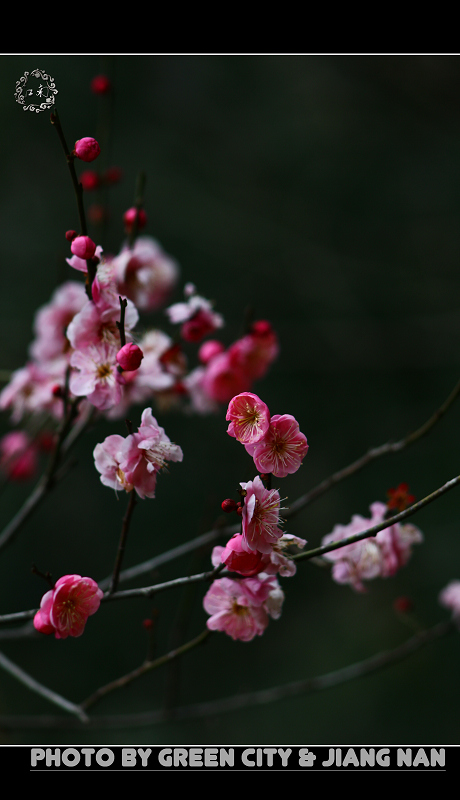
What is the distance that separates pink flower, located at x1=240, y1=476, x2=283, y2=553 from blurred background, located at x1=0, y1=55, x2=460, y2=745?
191cm

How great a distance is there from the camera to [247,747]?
2.20 feet

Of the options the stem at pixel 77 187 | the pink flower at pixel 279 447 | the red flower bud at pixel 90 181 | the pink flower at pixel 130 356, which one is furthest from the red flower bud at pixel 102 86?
the pink flower at pixel 279 447

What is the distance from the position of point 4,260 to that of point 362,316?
59.9 inches

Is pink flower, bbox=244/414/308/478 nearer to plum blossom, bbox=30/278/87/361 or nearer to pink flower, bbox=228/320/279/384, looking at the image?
pink flower, bbox=228/320/279/384

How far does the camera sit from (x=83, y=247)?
1.91ft

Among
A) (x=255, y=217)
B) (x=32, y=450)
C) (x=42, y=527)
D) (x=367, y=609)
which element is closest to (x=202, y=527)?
(x=32, y=450)

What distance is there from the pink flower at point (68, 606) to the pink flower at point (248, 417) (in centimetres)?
17

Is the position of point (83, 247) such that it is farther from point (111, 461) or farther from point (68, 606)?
point (68, 606)

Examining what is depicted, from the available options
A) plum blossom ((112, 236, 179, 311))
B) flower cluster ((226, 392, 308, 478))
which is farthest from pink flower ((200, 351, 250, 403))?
flower cluster ((226, 392, 308, 478))

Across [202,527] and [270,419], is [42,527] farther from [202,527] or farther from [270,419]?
[270,419]

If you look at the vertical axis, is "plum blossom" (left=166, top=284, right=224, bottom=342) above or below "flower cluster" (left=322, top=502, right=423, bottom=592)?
above

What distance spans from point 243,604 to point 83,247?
0.35 m

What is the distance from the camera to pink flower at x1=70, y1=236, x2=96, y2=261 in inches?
22.9

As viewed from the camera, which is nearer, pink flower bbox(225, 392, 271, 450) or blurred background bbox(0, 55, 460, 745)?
pink flower bbox(225, 392, 271, 450)
